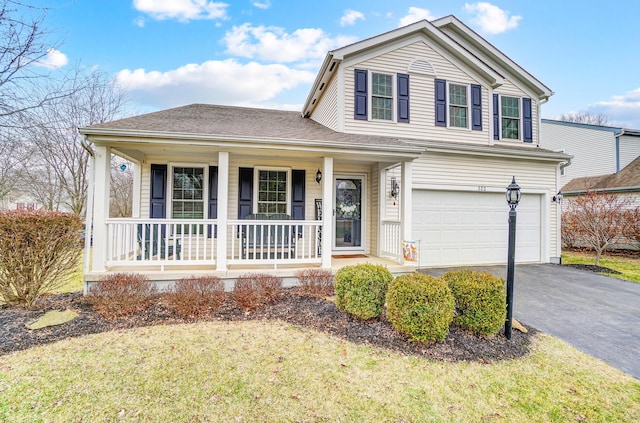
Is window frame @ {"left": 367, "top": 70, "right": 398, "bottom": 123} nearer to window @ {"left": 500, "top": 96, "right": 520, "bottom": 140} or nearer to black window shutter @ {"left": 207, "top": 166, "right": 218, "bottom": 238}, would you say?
window @ {"left": 500, "top": 96, "right": 520, "bottom": 140}

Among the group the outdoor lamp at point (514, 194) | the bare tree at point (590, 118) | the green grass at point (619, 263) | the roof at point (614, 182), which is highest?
the bare tree at point (590, 118)

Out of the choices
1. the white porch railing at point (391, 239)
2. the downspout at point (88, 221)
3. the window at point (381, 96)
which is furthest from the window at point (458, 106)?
the downspout at point (88, 221)

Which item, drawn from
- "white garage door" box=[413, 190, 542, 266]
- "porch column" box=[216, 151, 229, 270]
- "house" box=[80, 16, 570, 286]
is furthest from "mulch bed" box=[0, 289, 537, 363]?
"white garage door" box=[413, 190, 542, 266]

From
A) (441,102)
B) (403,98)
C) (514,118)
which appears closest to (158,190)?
(403,98)

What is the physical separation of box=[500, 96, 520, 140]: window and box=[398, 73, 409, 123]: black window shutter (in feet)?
11.9

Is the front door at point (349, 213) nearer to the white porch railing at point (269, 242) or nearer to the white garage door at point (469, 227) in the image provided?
the white porch railing at point (269, 242)

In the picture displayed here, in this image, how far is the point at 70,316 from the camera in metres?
4.28

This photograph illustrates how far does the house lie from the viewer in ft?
23.8

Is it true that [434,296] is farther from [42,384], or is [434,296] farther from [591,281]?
[591,281]

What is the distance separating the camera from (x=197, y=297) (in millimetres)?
4688

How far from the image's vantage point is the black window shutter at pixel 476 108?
8930 millimetres

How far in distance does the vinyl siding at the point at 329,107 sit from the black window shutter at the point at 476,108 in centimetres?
419

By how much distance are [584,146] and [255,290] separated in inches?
754

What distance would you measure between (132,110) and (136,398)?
1942 centimetres
